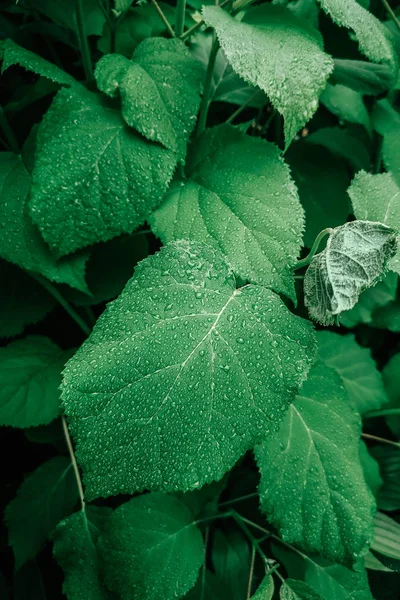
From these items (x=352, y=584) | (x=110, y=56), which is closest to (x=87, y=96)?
(x=110, y=56)

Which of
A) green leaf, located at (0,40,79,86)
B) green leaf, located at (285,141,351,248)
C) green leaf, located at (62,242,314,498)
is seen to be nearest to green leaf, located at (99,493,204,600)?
green leaf, located at (62,242,314,498)

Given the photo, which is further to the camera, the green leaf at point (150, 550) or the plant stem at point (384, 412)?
the plant stem at point (384, 412)

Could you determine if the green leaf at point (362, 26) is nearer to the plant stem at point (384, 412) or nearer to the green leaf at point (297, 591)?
the plant stem at point (384, 412)

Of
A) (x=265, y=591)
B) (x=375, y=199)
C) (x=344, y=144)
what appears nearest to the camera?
(x=265, y=591)

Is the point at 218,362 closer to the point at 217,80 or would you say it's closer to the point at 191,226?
the point at 191,226

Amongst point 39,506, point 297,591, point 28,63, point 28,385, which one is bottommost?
point 39,506

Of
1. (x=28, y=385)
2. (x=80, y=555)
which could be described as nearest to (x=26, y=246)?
(x=28, y=385)

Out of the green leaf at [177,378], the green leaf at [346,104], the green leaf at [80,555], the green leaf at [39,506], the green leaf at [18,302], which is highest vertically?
the green leaf at [346,104]

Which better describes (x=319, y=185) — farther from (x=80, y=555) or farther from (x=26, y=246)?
(x=80, y=555)

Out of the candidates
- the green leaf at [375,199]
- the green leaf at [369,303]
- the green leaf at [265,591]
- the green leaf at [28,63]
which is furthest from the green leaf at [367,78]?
the green leaf at [265,591]
